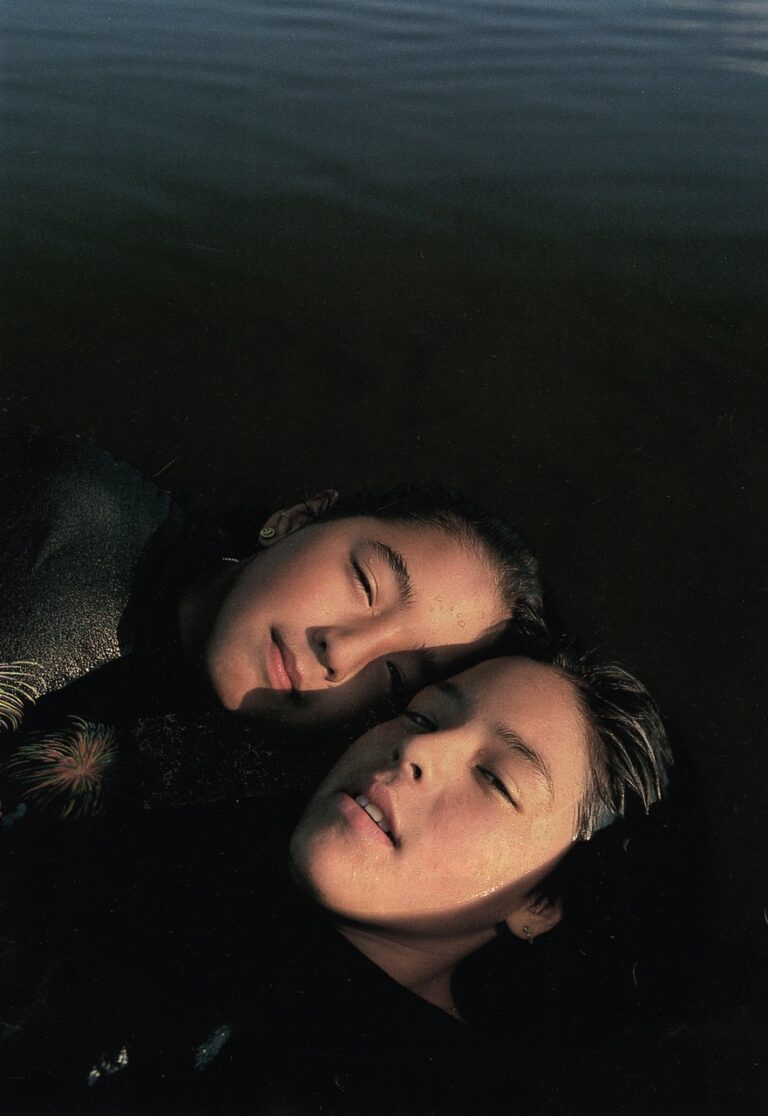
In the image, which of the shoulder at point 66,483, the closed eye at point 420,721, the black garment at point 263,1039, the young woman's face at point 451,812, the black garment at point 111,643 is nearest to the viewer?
the black garment at point 263,1039

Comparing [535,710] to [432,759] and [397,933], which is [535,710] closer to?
[432,759]

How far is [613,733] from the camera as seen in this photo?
5.86 ft

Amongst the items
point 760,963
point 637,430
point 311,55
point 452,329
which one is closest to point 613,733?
point 760,963

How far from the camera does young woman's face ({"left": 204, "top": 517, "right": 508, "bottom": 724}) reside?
1749mm

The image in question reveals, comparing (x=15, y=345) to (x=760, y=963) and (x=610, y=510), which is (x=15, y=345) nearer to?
(x=610, y=510)

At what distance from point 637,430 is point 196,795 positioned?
Answer: 142 centimetres

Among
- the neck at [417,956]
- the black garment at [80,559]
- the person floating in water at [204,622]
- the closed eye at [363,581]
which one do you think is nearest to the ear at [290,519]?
the person floating in water at [204,622]

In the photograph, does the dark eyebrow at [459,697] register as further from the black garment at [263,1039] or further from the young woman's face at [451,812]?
the black garment at [263,1039]

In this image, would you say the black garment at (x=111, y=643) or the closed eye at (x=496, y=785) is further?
the black garment at (x=111, y=643)

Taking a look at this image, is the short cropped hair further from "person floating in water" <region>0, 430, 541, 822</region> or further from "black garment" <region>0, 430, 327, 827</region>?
"black garment" <region>0, 430, 327, 827</region>

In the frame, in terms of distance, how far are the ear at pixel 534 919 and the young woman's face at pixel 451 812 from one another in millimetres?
80

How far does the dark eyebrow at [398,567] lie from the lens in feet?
5.78

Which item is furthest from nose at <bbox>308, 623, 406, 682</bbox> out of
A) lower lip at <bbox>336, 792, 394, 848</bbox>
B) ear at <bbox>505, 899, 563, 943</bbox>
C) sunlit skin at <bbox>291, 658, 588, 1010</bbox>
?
ear at <bbox>505, 899, 563, 943</bbox>

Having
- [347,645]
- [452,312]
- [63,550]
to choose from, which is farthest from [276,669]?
[452,312]
